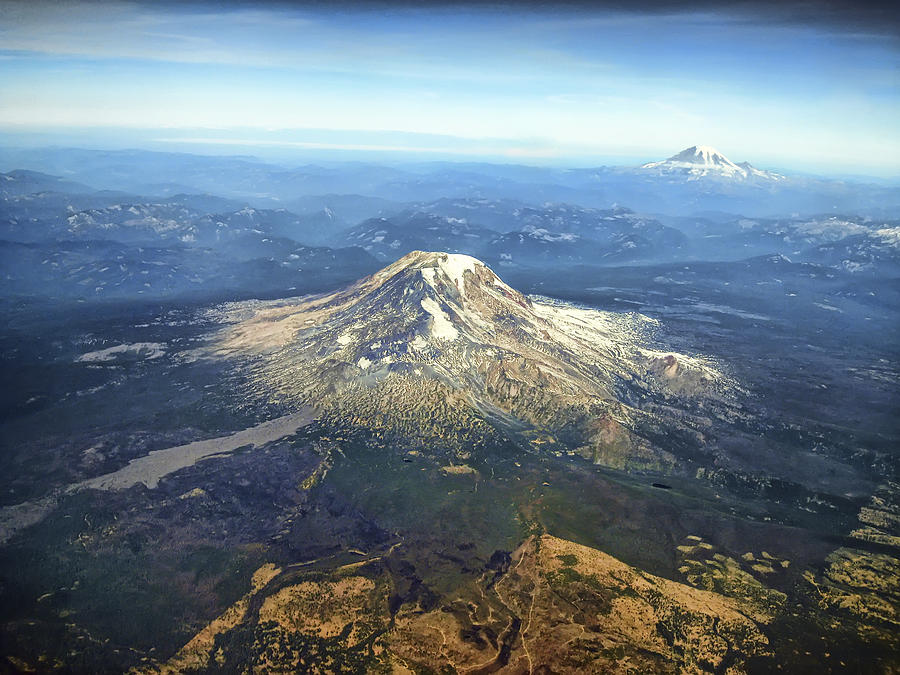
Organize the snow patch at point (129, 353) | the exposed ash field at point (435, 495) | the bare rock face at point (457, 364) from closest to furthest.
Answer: the exposed ash field at point (435, 495), the bare rock face at point (457, 364), the snow patch at point (129, 353)

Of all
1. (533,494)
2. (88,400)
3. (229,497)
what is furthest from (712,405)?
(88,400)

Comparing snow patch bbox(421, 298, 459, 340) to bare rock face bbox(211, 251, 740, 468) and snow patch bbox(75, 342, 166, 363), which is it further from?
snow patch bbox(75, 342, 166, 363)

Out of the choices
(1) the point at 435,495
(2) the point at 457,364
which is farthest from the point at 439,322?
(1) the point at 435,495

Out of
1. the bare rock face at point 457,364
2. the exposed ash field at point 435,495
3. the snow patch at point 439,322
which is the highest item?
the snow patch at point 439,322

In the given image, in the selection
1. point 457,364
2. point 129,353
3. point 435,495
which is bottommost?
point 435,495

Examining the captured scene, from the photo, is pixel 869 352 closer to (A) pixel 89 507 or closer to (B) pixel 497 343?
(B) pixel 497 343

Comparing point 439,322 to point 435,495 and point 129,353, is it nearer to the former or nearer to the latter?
point 435,495

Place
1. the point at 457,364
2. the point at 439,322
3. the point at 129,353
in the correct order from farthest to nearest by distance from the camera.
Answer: the point at 129,353 < the point at 439,322 < the point at 457,364

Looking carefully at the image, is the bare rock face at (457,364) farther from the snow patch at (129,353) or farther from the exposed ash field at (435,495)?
the snow patch at (129,353)

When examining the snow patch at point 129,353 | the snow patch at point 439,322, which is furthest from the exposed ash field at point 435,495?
the snow patch at point 129,353
